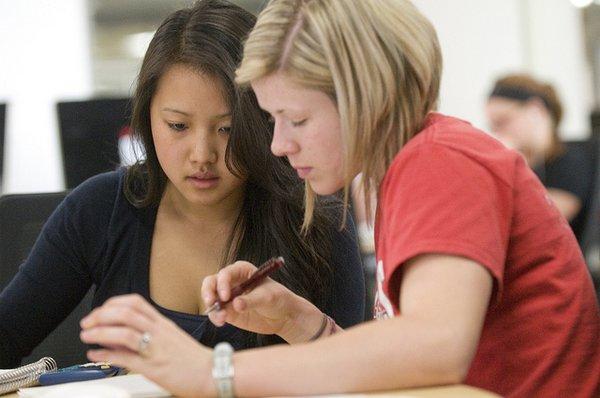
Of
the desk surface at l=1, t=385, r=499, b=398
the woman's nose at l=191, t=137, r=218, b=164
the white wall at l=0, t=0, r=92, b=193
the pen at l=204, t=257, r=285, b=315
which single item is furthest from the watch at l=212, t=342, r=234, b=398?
Answer: the white wall at l=0, t=0, r=92, b=193

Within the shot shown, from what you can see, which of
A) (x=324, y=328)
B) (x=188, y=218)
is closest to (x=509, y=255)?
(x=324, y=328)

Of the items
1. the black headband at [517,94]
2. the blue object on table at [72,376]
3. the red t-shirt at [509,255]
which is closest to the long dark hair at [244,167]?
the blue object on table at [72,376]

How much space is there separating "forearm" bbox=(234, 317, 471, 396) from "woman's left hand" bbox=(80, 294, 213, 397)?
0.05m

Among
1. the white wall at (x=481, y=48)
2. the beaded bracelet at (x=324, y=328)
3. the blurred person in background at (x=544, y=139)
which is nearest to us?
the beaded bracelet at (x=324, y=328)

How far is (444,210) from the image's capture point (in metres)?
1.03

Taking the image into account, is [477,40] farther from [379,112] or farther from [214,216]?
[379,112]

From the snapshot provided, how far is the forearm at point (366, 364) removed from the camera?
3.19ft

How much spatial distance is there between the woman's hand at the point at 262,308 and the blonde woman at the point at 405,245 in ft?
0.62

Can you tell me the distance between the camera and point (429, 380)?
99 centimetres

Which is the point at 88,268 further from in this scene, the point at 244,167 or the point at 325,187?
the point at 325,187

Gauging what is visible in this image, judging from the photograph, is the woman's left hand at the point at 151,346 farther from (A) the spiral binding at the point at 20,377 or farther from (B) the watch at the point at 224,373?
(A) the spiral binding at the point at 20,377

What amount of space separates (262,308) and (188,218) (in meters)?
0.48

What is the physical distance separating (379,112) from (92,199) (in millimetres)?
855

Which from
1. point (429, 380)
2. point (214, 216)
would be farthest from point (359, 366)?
point (214, 216)
